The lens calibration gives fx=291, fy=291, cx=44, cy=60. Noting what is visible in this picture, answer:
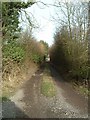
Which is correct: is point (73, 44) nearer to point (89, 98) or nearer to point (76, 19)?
point (76, 19)

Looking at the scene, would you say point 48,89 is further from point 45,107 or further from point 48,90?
point 45,107

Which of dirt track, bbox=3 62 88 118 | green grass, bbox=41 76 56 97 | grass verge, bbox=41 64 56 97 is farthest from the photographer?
grass verge, bbox=41 64 56 97

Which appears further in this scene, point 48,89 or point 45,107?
point 48,89

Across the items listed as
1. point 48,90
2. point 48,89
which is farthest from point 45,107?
point 48,89

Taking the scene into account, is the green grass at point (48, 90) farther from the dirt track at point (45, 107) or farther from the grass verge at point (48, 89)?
the dirt track at point (45, 107)

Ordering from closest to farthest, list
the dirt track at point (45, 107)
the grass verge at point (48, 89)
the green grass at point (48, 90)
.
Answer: the dirt track at point (45, 107), the green grass at point (48, 90), the grass verge at point (48, 89)

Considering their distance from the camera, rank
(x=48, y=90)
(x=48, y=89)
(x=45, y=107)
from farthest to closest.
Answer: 1. (x=48, y=89)
2. (x=48, y=90)
3. (x=45, y=107)

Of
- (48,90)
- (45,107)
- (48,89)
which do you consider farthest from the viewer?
(48,89)

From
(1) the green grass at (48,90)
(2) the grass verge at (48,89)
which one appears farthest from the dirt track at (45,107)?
(2) the grass verge at (48,89)

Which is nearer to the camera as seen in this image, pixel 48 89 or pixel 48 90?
pixel 48 90

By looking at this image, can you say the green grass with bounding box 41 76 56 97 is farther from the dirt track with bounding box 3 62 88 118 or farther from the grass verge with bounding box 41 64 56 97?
the dirt track with bounding box 3 62 88 118

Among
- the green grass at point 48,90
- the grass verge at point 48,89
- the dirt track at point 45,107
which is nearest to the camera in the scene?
the dirt track at point 45,107

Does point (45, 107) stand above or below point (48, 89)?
above

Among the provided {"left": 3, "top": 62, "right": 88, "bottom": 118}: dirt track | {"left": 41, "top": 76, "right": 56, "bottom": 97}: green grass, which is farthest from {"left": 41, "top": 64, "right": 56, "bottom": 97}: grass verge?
{"left": 3, "top": 62, "right": 88, "bottom": 118}: dirt track
